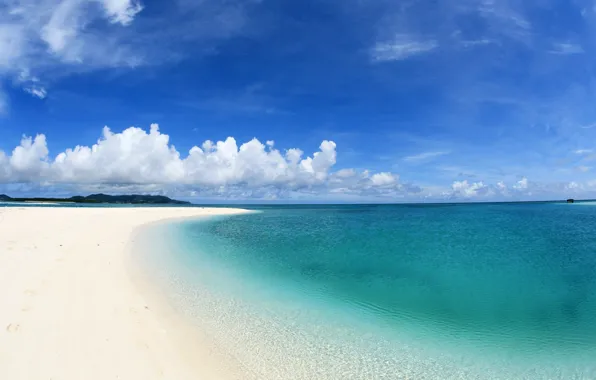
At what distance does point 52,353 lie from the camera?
668 cm

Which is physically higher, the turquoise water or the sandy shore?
the sandy shore

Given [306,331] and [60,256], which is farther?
[60,256]

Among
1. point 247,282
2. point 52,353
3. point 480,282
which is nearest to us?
point 52,353

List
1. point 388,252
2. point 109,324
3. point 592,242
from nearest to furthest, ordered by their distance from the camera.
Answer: point 109,324
point 388,252
point 592,242

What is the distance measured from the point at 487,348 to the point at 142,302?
36.7 ft

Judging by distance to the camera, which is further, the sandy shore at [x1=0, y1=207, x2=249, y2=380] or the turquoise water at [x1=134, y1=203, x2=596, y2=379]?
the turquoise water at [x1=134, y1=203, x2=596, y2=379]

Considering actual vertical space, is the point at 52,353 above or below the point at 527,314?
above

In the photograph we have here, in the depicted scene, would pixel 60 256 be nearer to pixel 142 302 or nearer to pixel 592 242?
pixel 142 302

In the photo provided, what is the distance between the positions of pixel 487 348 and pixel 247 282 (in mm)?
9984

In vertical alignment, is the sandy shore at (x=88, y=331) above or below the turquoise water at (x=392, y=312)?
above

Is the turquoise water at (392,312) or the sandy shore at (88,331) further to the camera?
the turquoise water at (392,312)

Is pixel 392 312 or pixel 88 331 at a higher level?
pixel 88 331

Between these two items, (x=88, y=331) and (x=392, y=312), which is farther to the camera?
(x=392, y=312)

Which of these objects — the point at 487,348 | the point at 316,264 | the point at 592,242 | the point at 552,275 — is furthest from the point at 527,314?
the point at 592,242
